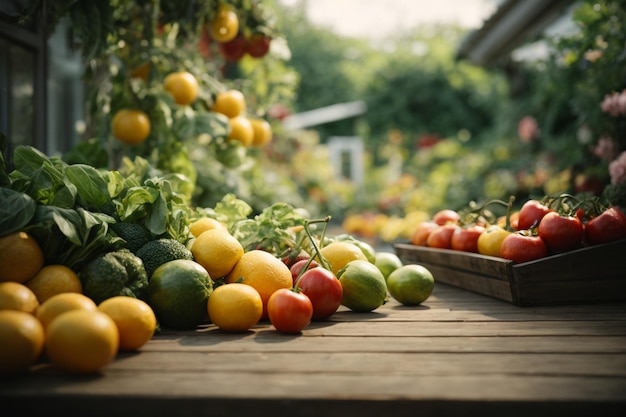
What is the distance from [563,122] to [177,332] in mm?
7157

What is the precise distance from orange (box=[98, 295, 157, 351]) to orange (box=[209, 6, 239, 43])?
244 centimetres

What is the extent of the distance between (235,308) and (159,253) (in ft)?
1.29

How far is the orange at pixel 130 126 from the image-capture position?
→ 138 inches

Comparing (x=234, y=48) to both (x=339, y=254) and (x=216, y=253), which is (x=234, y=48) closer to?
(x=339, y=254)

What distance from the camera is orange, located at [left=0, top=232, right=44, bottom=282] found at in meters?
1.86

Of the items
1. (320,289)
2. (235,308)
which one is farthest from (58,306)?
(320,289)

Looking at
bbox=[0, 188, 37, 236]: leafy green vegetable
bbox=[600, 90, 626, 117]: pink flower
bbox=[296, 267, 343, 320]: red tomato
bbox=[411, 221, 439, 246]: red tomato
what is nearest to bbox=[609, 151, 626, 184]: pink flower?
bbox=[600, 90, 626, 117]: pink flower

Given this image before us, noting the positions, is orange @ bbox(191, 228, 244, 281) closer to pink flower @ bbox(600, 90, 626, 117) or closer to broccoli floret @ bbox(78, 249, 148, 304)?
broccoli floret @ bbox(78, 249, 148, 304)

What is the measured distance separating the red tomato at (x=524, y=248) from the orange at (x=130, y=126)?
2.15 meters

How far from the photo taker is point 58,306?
1.75 meters

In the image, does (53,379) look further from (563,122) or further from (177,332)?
(563,122)

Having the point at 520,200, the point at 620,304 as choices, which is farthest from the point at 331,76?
the point at 620,304

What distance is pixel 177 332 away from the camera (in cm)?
215

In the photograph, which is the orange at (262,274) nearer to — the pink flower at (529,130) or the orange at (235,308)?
the orange at (235,308)
